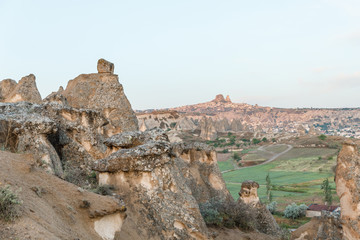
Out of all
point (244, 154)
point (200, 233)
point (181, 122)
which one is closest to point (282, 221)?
point (200, 233)

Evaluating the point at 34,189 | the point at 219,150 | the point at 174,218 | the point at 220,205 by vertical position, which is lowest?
the point at 219,150

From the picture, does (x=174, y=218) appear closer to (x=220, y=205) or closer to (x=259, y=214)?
(x=220, y=205)

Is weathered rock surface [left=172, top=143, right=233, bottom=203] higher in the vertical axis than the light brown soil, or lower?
higher

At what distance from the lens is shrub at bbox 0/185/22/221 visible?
4.84m

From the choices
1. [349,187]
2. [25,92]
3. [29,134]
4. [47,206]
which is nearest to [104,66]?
[25,92]

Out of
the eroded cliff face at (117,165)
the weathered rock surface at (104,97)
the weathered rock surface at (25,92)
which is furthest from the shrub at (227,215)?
the weathered rock surface at (25,92)

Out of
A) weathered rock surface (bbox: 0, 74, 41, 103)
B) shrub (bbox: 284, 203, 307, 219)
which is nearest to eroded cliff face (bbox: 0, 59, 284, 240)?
weathered rock surface (bbox: 0, 74, 41, 103)

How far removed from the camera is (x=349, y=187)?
15.1 metres

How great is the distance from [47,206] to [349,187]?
1315 cm

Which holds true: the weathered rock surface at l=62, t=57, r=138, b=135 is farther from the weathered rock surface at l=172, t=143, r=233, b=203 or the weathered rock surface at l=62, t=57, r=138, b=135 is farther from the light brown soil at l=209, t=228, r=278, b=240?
the light brown soil at l=209, t=228, r=278, b=240

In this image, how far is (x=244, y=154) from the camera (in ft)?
270

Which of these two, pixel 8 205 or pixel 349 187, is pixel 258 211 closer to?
pixel 349 187

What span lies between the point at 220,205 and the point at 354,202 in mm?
5640

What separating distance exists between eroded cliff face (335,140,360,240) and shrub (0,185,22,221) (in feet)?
45.8
